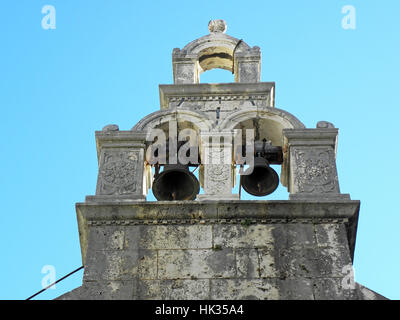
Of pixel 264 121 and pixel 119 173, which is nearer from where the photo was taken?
pixel 119 173

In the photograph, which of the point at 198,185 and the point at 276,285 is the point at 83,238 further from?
the point at 276,285

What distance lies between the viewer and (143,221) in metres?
10.9

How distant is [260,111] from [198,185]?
1406mm

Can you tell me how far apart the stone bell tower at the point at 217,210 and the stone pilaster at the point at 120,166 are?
0.01m

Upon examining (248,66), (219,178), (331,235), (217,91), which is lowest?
(331,235)

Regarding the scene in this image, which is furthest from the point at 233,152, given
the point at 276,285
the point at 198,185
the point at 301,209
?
the point at 276,285

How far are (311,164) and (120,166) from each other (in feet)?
7.85

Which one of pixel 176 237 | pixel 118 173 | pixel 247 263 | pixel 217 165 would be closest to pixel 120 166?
pixel 118 173

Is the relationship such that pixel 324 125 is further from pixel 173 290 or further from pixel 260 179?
pixel 173 290

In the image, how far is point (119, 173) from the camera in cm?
1159

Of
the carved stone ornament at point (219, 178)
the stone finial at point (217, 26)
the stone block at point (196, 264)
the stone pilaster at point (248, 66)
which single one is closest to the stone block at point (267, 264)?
the stone block at point (196, 264)

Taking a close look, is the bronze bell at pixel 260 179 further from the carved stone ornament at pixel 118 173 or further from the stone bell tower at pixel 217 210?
the carved stone ornament at pixel 118 173

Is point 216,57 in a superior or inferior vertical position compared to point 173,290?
superior
